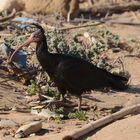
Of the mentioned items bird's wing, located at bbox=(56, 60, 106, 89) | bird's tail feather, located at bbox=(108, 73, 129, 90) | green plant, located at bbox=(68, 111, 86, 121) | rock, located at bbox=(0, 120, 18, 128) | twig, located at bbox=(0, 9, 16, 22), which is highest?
twig, located at bbox=(0, 9, 16, 22)

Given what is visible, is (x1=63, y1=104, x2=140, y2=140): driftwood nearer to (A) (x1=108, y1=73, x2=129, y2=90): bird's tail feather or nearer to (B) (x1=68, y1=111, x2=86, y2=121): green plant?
(B) (x1=68, y1=111, x2=86, y2=121): green plant

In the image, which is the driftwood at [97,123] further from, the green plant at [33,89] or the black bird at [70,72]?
the green plant at [33,89]

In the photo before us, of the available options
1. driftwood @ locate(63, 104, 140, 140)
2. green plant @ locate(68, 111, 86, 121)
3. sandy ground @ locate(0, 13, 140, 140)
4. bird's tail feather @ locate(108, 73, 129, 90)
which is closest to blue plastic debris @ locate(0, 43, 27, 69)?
sandy ground @ locate(0, 13, 140, 140)

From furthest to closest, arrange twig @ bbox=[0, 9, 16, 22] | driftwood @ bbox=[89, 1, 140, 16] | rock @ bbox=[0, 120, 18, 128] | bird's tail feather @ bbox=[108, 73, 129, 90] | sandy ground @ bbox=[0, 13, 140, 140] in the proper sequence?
1. driftwood @ bbox=[89, 1, 140, 16]
2. twig @ bbox=[0, 9, 16, 22]
3. bird's tail feather @ bbox=[108, 73, 129, 90]
4. rock @ bbox=[0, 120, 18, 128]
5. sandy ground @ bbox=[0, 13, 140, 140]

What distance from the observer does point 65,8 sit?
16.6 metres

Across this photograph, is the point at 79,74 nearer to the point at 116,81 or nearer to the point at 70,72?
the point at 70,72

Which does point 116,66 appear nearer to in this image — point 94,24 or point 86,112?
point 86,112

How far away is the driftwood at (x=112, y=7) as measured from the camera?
1842 centimetres

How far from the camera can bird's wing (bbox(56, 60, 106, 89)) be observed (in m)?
8.81

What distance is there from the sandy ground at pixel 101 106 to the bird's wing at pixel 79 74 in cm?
40

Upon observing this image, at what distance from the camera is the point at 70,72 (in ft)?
29.1

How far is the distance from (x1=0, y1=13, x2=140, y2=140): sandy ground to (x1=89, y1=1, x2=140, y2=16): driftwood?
5.87 metres

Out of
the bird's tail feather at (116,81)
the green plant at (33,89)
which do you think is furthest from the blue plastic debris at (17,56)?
the bird's tail feather at (116,81)

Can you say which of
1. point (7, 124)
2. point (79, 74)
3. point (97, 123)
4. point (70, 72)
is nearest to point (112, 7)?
point (79, 74)
